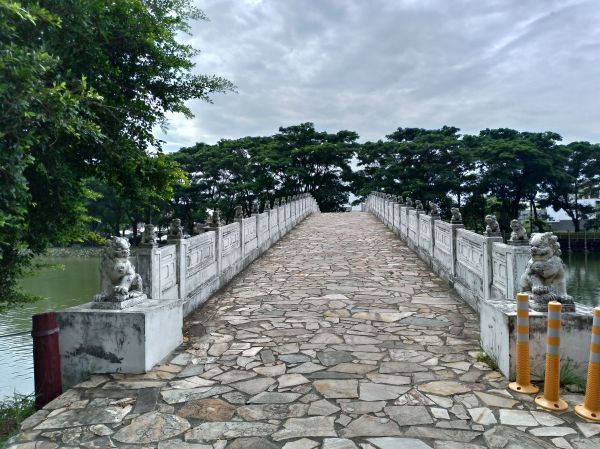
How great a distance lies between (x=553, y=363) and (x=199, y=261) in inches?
250

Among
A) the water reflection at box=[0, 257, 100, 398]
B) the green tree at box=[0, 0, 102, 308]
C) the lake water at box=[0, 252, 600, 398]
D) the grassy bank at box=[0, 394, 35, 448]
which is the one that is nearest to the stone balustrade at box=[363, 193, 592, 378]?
the grassy bank at box=[0, 394, 35, 448]

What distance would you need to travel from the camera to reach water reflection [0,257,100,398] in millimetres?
12710

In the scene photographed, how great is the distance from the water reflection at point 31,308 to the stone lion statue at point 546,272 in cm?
807

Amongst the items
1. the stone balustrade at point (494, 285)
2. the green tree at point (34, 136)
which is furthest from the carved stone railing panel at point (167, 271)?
the stone balustrade at point (494, 285)

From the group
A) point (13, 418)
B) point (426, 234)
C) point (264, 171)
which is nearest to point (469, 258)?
point (426, 234)

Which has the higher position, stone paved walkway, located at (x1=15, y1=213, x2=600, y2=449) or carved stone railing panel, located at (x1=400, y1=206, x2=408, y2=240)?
carved stone railing panel, located at (x1=400, y1=206, x2=408, y2=240)

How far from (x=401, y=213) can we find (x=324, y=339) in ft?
39.5

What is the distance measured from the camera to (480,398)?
429 centimetres

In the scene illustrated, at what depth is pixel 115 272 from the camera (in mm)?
5309

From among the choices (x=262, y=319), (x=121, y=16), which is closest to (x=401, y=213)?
(x=262, y=319)

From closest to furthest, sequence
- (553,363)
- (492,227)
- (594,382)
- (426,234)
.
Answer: (594,382)
(553,363)
(492,227)
(426,234)

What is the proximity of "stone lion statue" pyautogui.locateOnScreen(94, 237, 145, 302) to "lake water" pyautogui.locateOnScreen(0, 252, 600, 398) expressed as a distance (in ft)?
9.93

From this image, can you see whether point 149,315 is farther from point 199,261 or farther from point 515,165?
point 515,165

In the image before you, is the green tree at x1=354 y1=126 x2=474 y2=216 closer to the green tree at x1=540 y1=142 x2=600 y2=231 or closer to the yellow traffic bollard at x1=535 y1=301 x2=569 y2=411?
the green tree at x1=540 y1=142 x2=600 y2=231
